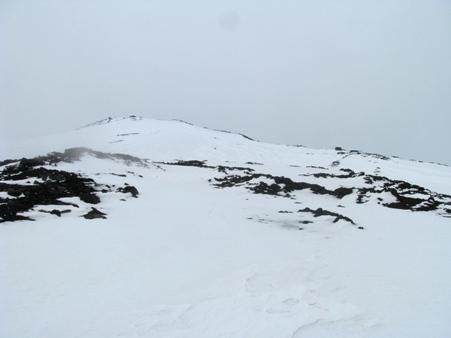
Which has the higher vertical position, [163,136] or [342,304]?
[163,136]

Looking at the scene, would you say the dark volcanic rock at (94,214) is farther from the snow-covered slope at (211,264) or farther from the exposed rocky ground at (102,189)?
the snow-covered slope at (211,264)

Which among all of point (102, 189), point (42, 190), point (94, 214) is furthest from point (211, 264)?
point (102, 189)

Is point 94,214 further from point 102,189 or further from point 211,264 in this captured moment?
point 211,264

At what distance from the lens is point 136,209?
16141mm

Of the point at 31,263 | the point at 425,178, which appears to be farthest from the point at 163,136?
the point at 31,263

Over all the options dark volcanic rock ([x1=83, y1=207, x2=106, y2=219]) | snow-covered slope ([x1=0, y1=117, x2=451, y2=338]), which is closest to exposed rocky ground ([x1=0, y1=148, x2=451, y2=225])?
dark volcanic rock ([x1=83, y1=207, x2=106, y2=219])

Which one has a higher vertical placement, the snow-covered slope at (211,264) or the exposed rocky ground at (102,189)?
the exposed rocky ground at (102,189)

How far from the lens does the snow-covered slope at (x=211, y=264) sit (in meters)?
6.85

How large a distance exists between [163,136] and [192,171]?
75.6 ft

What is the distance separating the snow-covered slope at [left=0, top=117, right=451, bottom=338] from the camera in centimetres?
685

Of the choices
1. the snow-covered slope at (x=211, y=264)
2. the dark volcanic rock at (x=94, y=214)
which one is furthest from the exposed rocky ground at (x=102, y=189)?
the snow-covered slope at (x=211, y=264)

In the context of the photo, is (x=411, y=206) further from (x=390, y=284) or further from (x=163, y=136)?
(x=163, y=136)

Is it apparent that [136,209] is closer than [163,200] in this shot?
Yes

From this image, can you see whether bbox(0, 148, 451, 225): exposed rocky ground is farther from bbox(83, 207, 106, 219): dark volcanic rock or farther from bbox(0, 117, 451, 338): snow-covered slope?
bbox(0, 117, 451, 338): snow-covered slope
